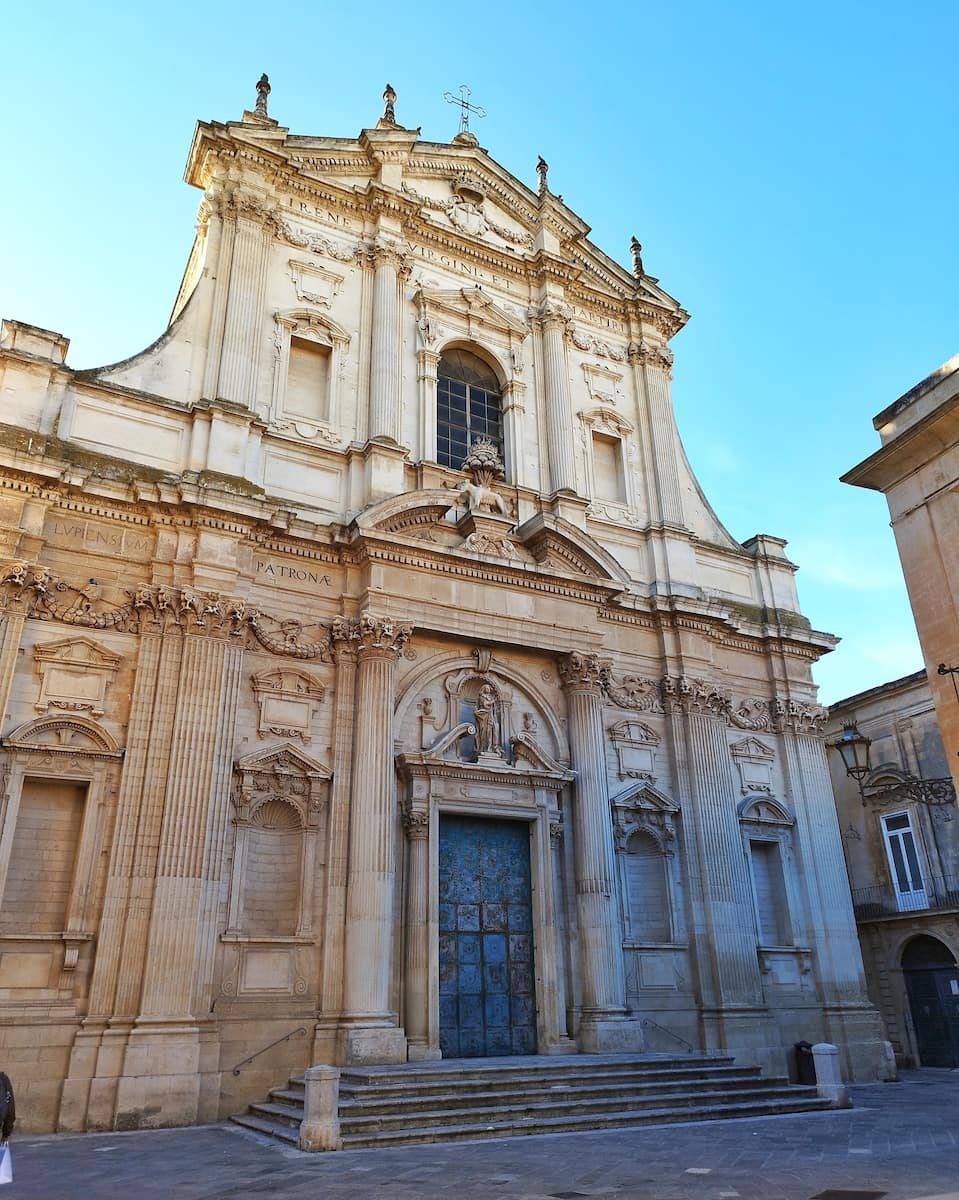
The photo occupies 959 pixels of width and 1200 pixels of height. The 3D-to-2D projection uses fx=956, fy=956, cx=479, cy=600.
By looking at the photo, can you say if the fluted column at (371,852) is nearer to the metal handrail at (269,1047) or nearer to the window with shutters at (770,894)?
the metal handrail at (269,1047)

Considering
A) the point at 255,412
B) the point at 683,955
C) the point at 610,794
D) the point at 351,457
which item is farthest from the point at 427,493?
the point at 683,955

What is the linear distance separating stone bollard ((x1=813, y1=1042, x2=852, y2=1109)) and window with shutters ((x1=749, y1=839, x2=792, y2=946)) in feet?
13.3

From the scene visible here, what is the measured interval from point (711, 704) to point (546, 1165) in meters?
10.0

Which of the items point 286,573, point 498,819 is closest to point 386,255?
point 286,573

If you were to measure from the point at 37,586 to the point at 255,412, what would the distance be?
4.61m

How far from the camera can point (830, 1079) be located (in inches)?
480

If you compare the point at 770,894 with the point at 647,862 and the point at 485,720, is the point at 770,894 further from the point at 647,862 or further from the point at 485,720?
the point at 485,720

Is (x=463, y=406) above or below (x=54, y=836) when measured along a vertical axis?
above

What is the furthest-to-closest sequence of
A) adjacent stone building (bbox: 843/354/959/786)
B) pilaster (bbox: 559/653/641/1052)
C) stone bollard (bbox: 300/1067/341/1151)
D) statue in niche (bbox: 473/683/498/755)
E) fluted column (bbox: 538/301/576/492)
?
fluted column (bbox: 538/301/576/492) → statue in niche (bbox: 473/683/498/755) → pilaster (bbox: 559/653/641/1052) → adjacent stone building (bbox: 843/354/959/786) → stone bollard (bbox: 300/1067/341/1151)

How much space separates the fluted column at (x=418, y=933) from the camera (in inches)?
505

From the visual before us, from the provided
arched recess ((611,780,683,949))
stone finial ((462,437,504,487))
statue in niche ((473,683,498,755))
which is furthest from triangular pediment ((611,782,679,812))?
stone finial ((462,437,504,487))

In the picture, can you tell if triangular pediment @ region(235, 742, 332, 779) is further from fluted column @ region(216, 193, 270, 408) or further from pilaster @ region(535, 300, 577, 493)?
pilaster @ region(535, 300, 577, 493)

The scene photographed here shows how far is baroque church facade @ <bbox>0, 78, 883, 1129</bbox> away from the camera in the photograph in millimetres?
11812

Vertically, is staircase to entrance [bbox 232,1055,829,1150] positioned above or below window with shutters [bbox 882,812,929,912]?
below
